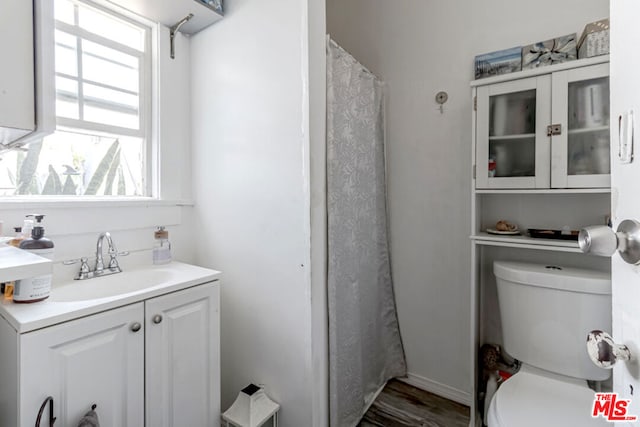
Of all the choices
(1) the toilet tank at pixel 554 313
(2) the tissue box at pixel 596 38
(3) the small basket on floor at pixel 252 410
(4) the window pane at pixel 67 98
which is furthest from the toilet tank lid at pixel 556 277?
(4) the window pane at pixel 67 98

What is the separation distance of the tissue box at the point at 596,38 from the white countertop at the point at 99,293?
1.85 metres

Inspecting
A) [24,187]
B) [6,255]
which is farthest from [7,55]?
[24,187]

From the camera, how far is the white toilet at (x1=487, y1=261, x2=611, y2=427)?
1060mm

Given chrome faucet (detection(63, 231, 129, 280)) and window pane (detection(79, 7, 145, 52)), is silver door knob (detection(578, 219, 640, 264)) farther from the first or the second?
window pane (detection(79, 7, 145, 52))

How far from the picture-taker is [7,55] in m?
0.54

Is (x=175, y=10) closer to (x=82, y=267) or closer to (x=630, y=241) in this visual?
(x=82, y=267)

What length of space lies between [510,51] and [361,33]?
942mm

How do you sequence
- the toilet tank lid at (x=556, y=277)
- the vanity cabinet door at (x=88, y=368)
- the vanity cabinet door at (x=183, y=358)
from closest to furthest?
the vanity cabinet door at (x=88, y=368) → the vanity cabinet door at (x=183, y=358) → the toilet tank lid at (x=556, y=277)

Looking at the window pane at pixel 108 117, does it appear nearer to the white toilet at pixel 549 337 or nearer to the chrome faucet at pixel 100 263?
the chrome faucet at pixel 100 263

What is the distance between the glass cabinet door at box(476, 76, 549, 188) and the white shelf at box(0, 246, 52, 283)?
1628 millimetres

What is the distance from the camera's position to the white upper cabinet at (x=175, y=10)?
1379 millimetres

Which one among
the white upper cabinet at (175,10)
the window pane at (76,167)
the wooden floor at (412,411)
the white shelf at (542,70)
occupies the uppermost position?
the white upper cabinet at (175,10)

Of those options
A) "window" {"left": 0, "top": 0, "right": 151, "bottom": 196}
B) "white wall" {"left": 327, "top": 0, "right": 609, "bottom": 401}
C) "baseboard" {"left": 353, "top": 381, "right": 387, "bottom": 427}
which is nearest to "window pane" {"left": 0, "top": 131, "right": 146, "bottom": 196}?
"window" {"left": 0, "top": 0, "right": 151, "bottom": 196}

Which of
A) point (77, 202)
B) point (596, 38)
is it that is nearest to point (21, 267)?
A: point (77, 202)
